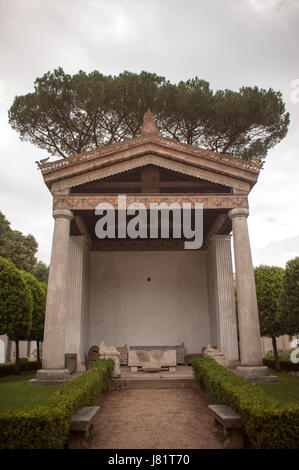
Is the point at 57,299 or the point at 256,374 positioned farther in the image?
the point at 57,299

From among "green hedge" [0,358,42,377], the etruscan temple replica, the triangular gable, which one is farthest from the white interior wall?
the triangular gable

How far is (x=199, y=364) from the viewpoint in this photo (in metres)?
9.77

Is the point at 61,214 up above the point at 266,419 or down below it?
above

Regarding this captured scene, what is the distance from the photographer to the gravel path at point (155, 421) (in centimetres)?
601

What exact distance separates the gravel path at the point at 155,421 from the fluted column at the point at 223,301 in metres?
3.79

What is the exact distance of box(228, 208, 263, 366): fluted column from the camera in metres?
10.5

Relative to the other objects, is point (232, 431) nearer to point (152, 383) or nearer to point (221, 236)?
point (152, 383)

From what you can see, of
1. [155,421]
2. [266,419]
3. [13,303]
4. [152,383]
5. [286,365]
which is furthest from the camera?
[286,365]

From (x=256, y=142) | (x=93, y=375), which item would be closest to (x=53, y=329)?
(x=93, y=375)

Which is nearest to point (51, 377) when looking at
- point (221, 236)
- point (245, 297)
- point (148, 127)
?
point (245, 297)

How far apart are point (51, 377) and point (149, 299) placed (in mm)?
7285

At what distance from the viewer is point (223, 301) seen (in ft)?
45.5

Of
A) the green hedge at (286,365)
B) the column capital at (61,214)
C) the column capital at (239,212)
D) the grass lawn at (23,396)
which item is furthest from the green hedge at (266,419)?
the green hedge at (286,365)

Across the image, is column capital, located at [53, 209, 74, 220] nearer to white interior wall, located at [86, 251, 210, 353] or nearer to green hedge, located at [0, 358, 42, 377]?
white interior wall, located at [86, 251, 210, 353]
